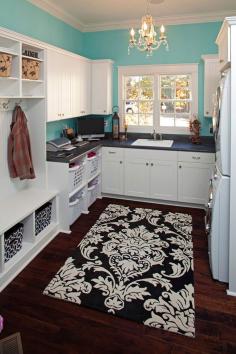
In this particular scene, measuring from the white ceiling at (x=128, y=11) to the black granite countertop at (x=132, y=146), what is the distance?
5.81 ft

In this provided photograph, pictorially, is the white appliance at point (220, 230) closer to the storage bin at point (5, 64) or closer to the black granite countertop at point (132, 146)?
the black granite countertop at point (132, 146)

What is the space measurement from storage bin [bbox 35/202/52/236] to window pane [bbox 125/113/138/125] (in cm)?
235

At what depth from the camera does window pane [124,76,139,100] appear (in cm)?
498

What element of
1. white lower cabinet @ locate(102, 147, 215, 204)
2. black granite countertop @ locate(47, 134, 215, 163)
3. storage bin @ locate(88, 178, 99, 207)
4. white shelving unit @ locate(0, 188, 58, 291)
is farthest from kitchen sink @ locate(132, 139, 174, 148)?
white shelving unit @ locate(0, 188, 58, 291)

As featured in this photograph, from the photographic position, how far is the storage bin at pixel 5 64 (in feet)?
8.66

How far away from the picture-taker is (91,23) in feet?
15.5

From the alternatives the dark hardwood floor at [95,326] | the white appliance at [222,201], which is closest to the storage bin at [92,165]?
the dark hardwood floor at [95,326]

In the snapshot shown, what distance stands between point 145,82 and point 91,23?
1283 millimetres

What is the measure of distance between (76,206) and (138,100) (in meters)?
2.26

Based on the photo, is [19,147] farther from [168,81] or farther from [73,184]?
[168,81]

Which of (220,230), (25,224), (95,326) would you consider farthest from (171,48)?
(95,326)

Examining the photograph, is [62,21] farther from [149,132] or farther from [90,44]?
[149,132]

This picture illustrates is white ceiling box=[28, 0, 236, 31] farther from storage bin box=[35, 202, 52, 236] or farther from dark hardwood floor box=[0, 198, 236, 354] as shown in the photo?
dark hardwood floor box=[0, 198, 236, 354]

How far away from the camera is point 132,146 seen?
14.5 feet
